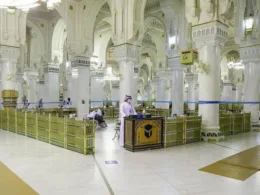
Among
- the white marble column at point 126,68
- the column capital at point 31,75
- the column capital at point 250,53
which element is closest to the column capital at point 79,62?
the white marble column at point 126,68

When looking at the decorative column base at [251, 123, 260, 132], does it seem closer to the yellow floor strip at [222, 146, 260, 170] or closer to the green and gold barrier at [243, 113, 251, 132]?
the green and gold barrier at [243, 113, 251, 132]

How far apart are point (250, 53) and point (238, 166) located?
756 cm

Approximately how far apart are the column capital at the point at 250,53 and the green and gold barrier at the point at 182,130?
4919 mm

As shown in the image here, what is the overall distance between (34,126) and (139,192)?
600 cm

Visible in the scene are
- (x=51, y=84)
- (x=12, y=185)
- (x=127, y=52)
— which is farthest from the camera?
(x=51, y=84)

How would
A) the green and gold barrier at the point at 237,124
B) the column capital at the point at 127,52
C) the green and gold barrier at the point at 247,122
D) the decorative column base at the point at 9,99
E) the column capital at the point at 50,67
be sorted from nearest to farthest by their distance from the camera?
the green and gold barrier at the point at 237,124 → the column capital at the point at 127,52 → the green and gold barrier at the point at 247,122 → the decorative column base at the point at 9,99 → the column capital at the point at 50,67

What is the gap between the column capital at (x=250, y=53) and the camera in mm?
10742

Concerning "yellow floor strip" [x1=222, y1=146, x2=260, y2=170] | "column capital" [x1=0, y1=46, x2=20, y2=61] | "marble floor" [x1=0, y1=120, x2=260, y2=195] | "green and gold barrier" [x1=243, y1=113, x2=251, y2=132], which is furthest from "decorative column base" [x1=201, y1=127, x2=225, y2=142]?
"column capital" [x1=0, y1=46, x2=20, y2=61]

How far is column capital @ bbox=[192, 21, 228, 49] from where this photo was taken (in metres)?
7.69

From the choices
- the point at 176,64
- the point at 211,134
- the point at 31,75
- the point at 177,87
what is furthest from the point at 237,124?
the point at 31,75

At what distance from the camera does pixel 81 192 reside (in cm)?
361

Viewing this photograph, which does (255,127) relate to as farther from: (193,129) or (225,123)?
(193,129)

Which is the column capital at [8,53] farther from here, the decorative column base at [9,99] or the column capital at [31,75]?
the column capital at [31,75]

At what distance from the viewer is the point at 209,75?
26.1 feet
